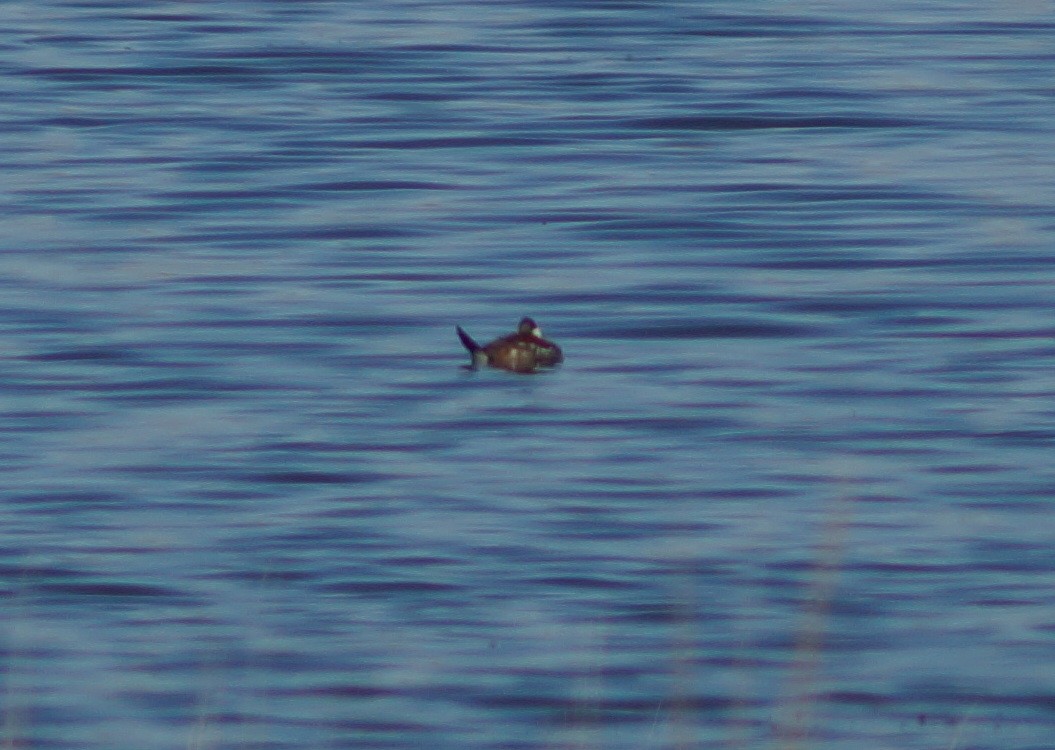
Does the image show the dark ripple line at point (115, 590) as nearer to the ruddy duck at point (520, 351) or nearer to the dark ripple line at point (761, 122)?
the ruddy duck at point (520, 351)

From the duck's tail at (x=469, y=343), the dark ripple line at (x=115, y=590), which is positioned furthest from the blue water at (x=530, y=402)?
the duck's tail at (x=469, y=343)

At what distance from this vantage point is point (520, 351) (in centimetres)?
1182

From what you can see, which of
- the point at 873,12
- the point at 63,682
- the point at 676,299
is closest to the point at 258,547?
the point at 63,682

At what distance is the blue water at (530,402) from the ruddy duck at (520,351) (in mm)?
91

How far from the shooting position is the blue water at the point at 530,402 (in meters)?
7.86

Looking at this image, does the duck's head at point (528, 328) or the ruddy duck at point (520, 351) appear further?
the duck's head at point (528, 328)

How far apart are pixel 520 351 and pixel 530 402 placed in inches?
12.5

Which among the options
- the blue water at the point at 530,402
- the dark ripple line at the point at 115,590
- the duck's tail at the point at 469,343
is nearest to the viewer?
the blue water at the point at 530,402

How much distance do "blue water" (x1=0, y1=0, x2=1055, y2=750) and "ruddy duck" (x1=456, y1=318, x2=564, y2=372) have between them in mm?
91

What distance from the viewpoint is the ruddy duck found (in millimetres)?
11727

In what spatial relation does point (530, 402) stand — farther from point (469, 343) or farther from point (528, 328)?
point (469, 343)

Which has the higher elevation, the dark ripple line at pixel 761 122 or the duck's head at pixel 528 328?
the dark ripple line at pixel 761 122

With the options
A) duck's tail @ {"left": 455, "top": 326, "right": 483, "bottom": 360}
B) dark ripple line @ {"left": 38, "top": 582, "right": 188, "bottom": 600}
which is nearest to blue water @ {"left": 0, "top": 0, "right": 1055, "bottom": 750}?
dark ripple line @ {"left": 38, "top": 582, "right": 188, "bottom": 600}

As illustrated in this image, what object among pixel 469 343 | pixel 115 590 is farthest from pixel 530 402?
pixel 115 590
